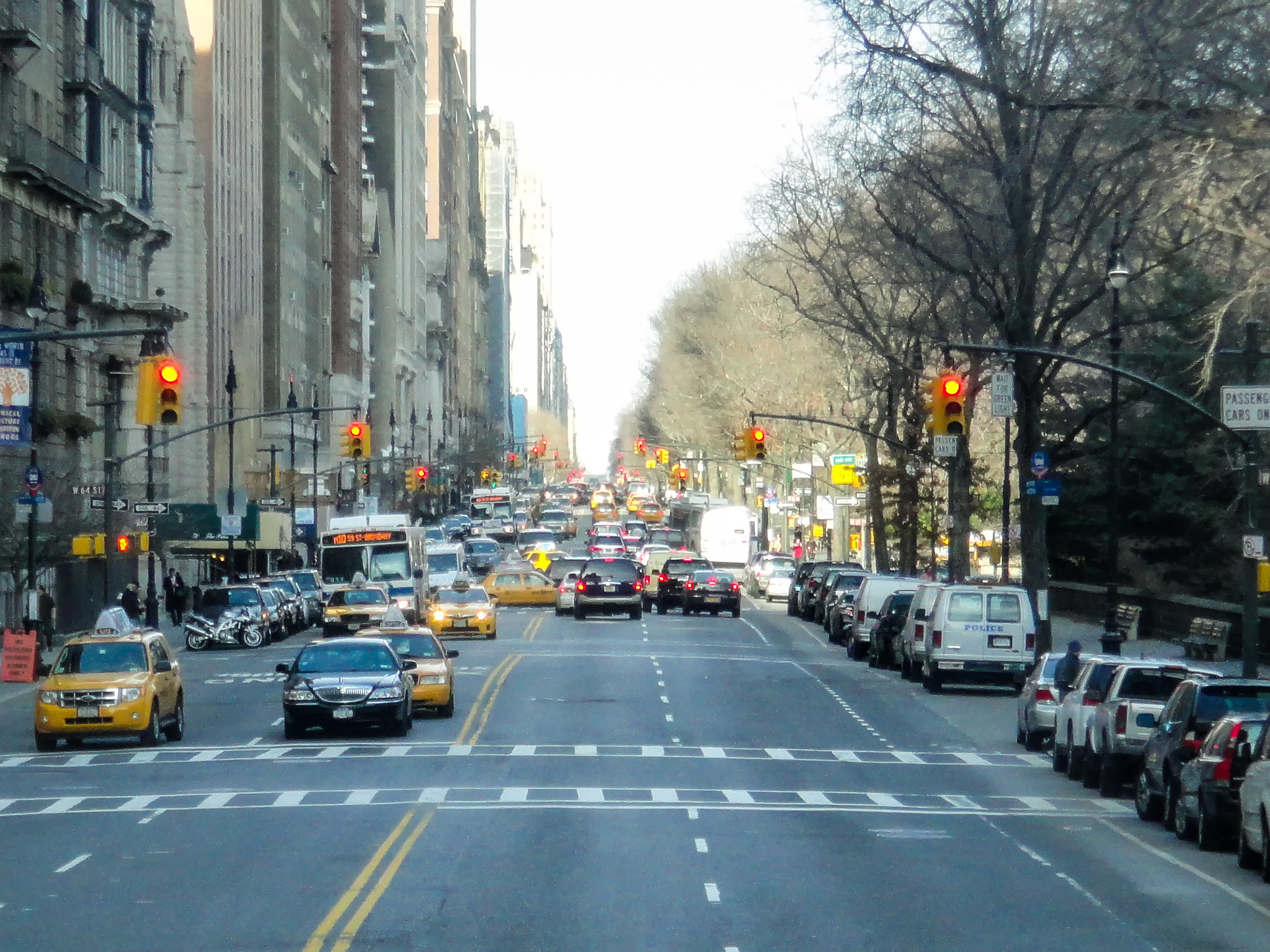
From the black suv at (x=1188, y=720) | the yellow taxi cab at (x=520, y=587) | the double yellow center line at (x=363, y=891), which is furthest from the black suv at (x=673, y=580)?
the double yellow center line at (x=363, y=891)

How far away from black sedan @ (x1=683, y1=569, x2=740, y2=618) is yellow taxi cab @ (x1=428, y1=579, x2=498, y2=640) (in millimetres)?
12937

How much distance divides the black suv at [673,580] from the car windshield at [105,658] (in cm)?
3909

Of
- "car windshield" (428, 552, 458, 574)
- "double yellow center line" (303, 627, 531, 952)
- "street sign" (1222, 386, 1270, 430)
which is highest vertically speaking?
"street sign" (1222, 386, 1270, 430)

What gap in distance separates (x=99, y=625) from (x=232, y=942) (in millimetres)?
19468

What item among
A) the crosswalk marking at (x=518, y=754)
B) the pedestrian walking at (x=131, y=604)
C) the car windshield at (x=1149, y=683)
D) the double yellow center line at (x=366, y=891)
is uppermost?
the pedestrian walking at (x=131, y=604)

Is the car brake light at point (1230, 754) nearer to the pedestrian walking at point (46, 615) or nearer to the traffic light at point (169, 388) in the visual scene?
the traffic light at point (169, 388)

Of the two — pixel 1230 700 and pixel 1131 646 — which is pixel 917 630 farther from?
pixel 1230 700

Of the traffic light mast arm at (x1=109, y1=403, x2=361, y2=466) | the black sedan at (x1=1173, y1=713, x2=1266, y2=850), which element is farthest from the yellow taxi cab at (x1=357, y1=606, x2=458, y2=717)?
Answer: the black sedan at (x1=1173, y1=713, x2=1266, y2=850)

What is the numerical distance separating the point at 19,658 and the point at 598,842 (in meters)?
25.5

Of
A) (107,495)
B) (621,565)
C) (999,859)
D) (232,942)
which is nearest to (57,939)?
(232,942)

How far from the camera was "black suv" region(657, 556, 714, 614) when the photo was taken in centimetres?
6750

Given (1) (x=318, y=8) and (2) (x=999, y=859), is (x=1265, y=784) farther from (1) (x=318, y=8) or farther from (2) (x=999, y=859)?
(1) (x=318, y=8)

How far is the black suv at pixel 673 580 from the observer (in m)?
67.5

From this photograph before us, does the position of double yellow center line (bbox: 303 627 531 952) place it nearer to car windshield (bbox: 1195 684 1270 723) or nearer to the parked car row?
the parked car row
